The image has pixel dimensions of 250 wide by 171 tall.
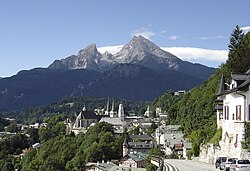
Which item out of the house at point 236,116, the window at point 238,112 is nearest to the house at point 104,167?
the house at point 236,116

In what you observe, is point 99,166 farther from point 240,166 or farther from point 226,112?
point 240,166

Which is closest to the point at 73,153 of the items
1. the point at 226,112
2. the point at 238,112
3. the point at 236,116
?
the point at 226,112

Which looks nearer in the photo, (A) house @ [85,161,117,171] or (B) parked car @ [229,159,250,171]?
(B) parked car @ [229,159,250,171]

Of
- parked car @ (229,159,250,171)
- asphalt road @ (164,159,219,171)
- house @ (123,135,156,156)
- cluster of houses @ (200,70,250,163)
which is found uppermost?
cluster of houses @ (200,70,250,163)

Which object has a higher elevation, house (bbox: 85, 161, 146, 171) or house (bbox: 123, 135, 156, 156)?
house (bbox: 123, 135, 156, 156)

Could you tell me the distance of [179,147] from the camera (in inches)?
3829

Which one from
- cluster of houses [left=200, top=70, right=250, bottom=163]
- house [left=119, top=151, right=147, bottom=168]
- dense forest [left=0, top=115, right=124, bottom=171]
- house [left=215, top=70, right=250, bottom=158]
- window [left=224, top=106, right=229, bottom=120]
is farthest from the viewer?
dense forest [left=0, top=115, right=124, bottom=171]

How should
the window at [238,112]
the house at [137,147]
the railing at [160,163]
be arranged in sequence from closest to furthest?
1. the railing at [160,163]
2. the window at [238,112]
3. the house at [137,147]

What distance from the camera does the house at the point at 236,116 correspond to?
124 feet

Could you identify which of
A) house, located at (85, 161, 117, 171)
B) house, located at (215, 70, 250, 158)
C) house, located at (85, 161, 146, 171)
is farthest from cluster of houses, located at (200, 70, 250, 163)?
house, located at (85, 161, 117, 171)

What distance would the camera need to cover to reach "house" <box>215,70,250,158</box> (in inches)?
1485

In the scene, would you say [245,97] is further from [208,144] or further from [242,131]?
[208,144]

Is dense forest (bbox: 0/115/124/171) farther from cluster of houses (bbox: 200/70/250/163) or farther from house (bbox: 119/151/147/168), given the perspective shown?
cluster of houses (bbox: 200/70/250/163)

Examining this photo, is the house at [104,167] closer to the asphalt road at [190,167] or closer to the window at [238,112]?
the asphalt road at [190,167]
